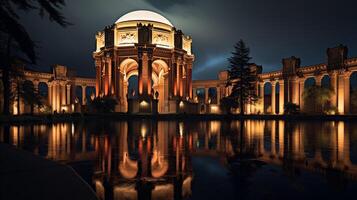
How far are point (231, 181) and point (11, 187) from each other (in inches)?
162

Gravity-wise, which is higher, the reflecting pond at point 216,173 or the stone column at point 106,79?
the stone column at point 106,79

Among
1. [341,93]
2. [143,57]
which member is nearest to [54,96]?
[143,57]

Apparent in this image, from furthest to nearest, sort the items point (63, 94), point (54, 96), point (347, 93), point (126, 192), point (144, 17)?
point (63, 94), point (54, 96), point (144, 17), point (347, 93), point (126, 192)

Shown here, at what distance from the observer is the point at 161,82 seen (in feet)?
218

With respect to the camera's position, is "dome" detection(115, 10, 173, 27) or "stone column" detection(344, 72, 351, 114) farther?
"dome" detection(115, 10, 173, 27)

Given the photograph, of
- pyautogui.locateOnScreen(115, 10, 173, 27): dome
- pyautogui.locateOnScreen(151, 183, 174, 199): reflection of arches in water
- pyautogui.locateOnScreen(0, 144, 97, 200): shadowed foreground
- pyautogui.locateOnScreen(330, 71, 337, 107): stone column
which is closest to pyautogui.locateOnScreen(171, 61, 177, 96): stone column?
pyautogui.locateOnScreen(115, 10, 173, 27): dome

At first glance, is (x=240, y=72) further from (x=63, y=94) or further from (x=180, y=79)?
(x=63, y=94)

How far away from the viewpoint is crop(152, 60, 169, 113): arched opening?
58119mm

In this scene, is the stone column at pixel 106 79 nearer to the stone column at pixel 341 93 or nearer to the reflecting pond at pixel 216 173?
the stone column at pixel 341 93

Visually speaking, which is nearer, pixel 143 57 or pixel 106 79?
pixel 143 57

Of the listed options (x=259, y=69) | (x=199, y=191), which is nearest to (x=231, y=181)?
(x=199, y=191)

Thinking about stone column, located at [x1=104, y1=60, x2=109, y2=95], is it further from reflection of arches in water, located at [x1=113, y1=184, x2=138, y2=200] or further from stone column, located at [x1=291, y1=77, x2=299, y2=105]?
reflection of arches in water, located at [x1=113, y1=184, x2=138, y2=200]

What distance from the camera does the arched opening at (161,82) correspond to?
2288 inches

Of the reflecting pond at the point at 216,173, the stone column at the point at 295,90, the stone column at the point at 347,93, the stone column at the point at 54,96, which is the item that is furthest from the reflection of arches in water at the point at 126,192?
the stone column at the point at 54,96
